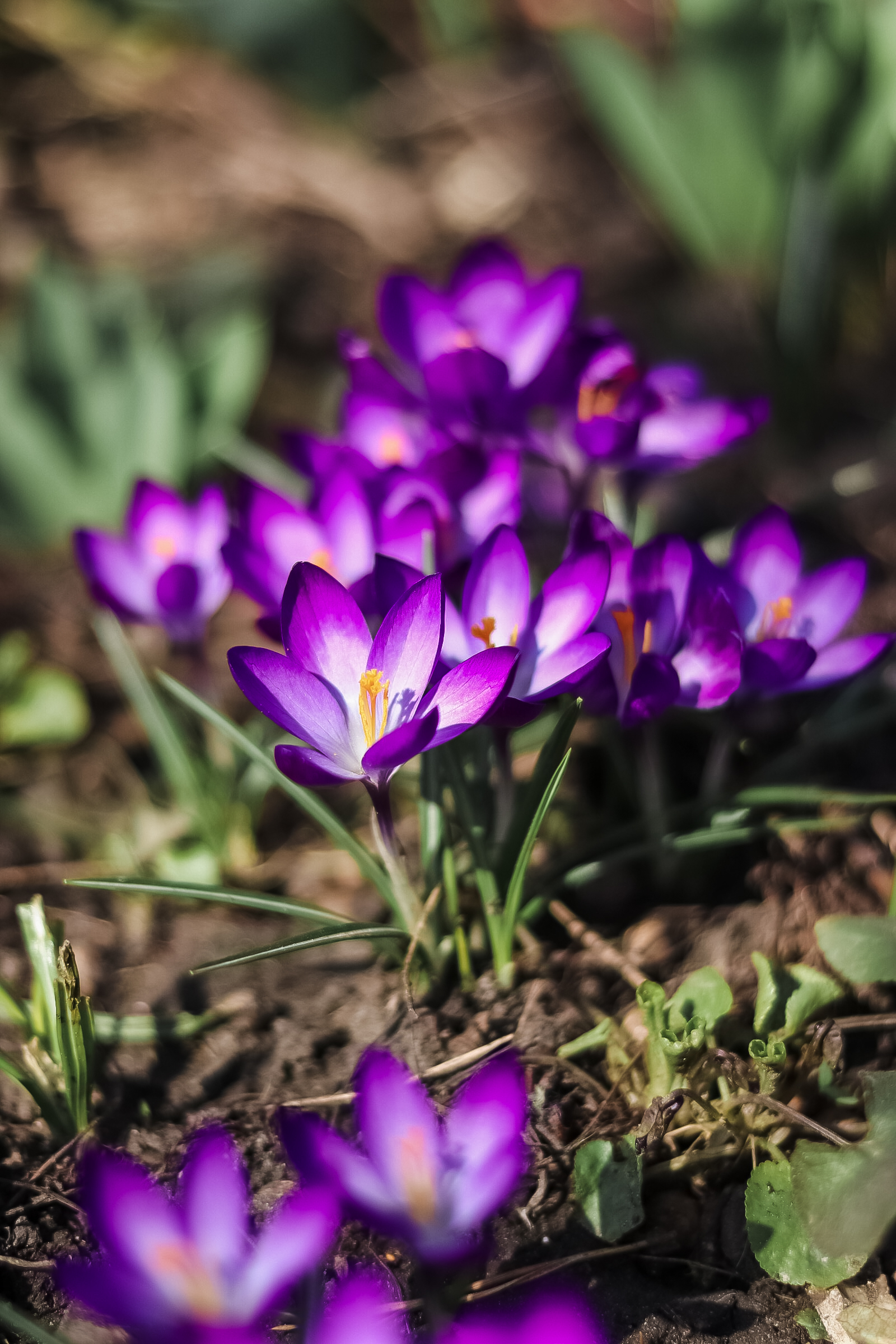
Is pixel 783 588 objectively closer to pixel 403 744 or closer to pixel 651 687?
pixel 651 687

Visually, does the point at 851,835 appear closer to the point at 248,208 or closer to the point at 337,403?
the point at 337,403

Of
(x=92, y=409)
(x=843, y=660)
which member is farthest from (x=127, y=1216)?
(x=92, y=409)

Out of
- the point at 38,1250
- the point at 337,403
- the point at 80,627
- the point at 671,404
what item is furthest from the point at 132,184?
the point at 38,1250

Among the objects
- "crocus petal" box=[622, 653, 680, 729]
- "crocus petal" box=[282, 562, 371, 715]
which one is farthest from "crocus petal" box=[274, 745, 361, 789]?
"crocus petal" box=[622, 653, 680, 729]

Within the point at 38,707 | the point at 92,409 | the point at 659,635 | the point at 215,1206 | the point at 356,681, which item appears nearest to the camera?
the point at 215,1206

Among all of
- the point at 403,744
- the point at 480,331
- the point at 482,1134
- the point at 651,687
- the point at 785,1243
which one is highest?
the point at 480,331

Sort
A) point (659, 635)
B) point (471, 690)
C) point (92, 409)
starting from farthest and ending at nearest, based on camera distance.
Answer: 1. point (92, 409)
2. point (659, 635)
3. point (471, 690)
